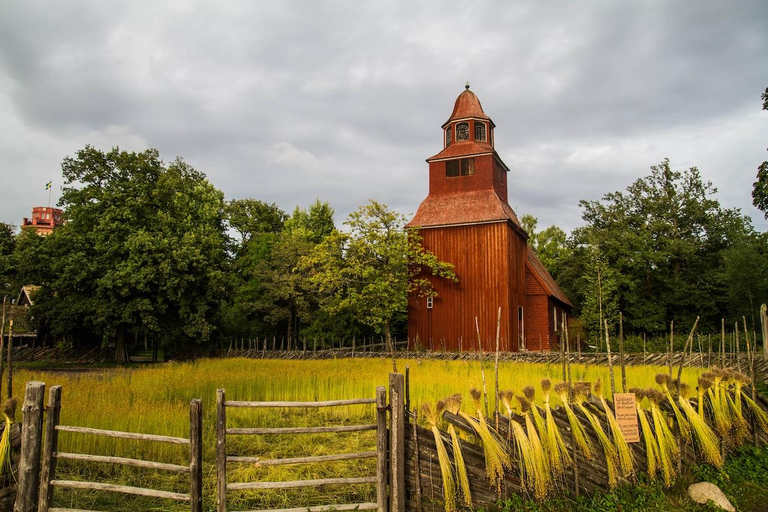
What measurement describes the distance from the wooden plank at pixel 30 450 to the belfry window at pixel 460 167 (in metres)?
26.4

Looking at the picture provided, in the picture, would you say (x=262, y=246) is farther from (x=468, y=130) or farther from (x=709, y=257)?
(x=709, y=257)

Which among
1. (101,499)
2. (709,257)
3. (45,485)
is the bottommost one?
(101,499)

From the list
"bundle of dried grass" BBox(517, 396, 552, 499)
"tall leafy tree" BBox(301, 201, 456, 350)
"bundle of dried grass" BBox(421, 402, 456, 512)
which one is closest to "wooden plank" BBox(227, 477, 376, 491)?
"bundle of dried grass" BBox(421, 402, 456, 512)

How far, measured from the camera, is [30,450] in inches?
222

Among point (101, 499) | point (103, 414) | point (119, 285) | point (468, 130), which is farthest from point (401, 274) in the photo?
point (101, 499)

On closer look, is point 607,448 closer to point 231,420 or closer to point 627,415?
point 627,415

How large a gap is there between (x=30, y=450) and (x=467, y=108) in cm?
2930

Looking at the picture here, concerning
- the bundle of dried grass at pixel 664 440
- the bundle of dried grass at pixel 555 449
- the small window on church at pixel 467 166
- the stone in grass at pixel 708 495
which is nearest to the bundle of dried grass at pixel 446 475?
the bundle of dried grass at pixel 555 449

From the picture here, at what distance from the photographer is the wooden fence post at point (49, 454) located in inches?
222

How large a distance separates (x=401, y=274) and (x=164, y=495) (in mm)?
22822

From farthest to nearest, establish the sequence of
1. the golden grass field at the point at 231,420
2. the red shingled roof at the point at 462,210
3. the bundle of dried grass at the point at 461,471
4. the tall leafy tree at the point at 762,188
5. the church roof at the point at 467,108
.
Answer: the church roof at the point at 467,108 → the red shingled roof at the point at 462,210 → the tall leafy tree at the point at 762,188 → the golden grass field at the point at 231,420 → the bundle of dried grass at the point at 461,471

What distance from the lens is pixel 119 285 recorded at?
26.0 meters

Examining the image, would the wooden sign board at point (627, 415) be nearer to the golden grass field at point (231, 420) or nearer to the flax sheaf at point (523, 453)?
the golden grass field at point (231, 420)

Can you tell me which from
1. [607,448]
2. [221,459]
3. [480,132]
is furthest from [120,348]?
[607,448]
